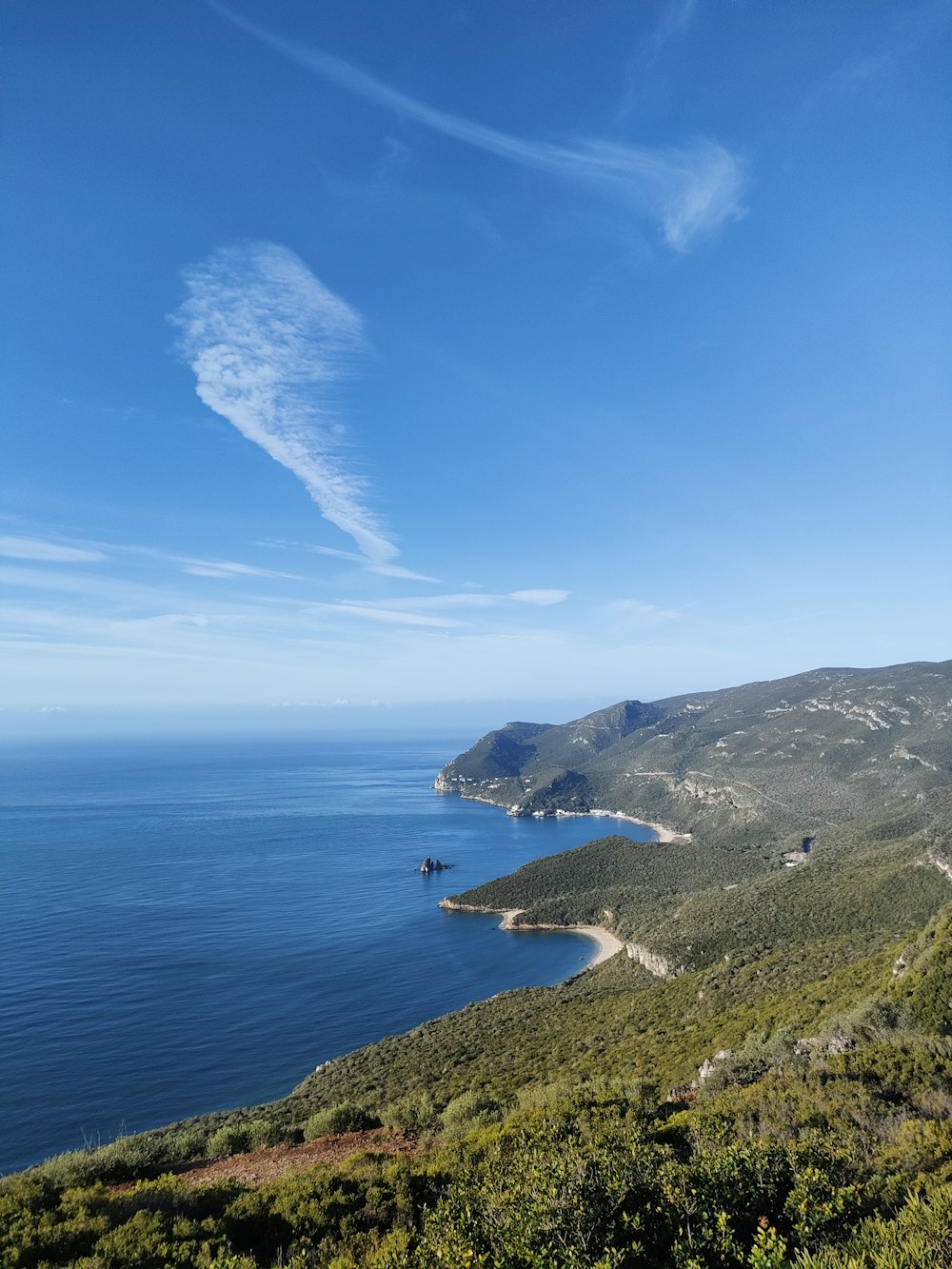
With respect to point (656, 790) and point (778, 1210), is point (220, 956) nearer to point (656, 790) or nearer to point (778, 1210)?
point (778, 1210)

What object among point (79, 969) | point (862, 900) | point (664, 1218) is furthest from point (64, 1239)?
point (79, 969)

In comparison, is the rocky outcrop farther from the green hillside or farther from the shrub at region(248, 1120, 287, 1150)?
the shrub at region(248, 1120, 287, 1150)

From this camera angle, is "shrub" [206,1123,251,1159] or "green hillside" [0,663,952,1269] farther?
"shrub" [206,1123,251,1159]

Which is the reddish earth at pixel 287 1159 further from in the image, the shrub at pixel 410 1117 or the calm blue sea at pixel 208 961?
the calm blue sea at pixel 208 961

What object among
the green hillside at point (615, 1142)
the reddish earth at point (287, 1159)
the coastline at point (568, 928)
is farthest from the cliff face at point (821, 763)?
the reddish earth at point (287, 1159)

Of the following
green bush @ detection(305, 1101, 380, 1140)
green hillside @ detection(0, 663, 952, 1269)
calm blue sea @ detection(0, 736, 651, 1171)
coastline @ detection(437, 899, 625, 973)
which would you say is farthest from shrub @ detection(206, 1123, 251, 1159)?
coastline @ detection(437, 899, 625, 973)

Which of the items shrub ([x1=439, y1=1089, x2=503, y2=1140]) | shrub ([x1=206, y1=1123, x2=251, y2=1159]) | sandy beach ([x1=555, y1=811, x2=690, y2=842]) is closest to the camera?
shrub ([x1=439, y1=1089, x2=503, y2=1140])
